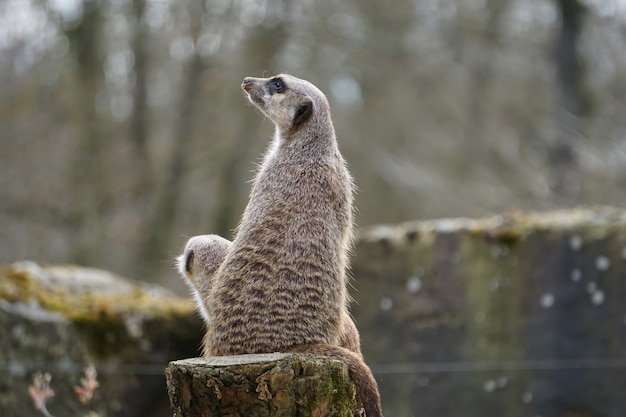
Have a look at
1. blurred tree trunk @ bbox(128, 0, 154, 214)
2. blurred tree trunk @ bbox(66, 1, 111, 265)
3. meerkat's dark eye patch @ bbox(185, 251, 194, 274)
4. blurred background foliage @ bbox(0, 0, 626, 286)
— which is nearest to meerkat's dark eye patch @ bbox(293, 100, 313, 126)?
meerkat's dark eye patch @ bbox(185, 251, 194, 274)

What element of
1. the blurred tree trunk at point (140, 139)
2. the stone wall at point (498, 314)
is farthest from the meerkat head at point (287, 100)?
the blurred tree trunk at point (140, 139)

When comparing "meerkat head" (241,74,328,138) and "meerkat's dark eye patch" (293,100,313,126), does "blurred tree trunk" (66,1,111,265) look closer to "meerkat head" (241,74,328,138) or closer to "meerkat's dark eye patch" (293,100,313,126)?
"meerkat head" (241,74,328,138)

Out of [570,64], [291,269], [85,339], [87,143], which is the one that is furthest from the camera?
[570,64]

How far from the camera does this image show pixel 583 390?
265 inches

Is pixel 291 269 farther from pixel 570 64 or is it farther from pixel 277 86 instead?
pixel 570 64

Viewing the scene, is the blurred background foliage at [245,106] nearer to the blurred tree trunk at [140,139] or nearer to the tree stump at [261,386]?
the blurred tree trunk at [140,139]

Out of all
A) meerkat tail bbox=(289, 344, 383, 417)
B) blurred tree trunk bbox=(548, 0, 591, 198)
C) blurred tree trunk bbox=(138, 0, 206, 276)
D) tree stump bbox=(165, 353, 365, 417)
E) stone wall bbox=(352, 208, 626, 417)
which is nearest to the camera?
tree stump bbox=(165, 353, 365, 417)

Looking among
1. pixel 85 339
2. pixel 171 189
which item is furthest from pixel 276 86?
pixel 171 189

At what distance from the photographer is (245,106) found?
14227mm

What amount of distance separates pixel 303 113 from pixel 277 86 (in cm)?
24

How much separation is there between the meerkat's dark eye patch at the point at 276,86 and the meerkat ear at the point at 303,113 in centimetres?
16

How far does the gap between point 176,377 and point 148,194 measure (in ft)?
39.0

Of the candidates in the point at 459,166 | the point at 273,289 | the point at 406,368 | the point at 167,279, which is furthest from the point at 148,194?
the point at 273,289

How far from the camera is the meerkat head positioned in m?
4.57
